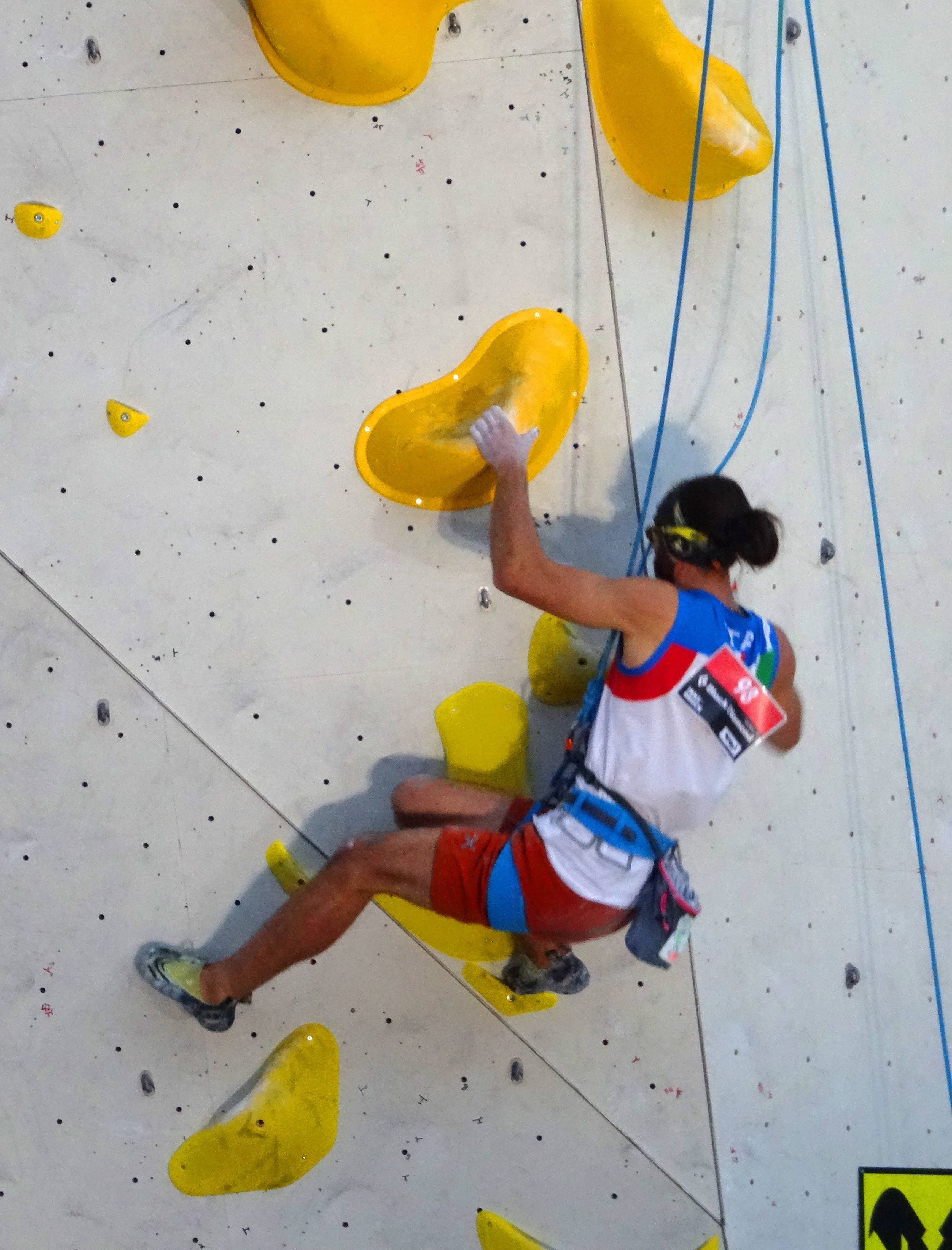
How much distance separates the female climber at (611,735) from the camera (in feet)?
5.59

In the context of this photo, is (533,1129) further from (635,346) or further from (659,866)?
(635,346)

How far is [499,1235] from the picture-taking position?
7.14ft

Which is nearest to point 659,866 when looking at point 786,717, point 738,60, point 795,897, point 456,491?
point 786,717

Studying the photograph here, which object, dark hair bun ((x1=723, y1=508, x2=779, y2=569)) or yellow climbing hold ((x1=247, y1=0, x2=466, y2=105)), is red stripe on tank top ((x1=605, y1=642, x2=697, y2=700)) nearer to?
dark hair bun ((x1=723, y1=508, x2=779, y2=569))

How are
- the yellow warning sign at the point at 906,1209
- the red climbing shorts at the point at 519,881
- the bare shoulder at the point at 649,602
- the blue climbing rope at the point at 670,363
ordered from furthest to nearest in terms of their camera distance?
the yellow warning sign at the point at 906,1209 < the blue climbing rope at the point at 670,363 < the red climbing shorts at the point at 519,881 < the bare shoulder at the point at 649,602

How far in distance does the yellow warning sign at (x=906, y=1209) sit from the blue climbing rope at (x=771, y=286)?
5.12 feet

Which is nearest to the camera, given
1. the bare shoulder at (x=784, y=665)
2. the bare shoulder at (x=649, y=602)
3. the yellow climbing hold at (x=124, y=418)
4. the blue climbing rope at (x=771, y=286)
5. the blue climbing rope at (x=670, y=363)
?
the bare shoulder at (x=649, y=602)

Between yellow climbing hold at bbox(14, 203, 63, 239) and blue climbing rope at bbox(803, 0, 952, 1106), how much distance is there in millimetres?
1487

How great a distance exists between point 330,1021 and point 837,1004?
1.07 metres

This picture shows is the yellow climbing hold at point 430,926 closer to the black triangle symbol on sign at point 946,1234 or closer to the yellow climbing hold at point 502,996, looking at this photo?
the yellow climbing hold at point 502,996

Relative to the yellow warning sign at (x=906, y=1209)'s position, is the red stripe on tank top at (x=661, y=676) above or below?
above

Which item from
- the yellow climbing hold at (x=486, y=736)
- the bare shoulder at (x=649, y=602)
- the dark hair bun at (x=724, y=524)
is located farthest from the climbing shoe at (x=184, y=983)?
the dark hair bun at (x=724, y=524)

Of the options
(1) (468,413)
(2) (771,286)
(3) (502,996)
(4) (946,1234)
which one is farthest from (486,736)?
(4) (946,1234)

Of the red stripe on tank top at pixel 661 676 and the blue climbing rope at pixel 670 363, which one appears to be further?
the blue climbing rope at pixel 670 363
